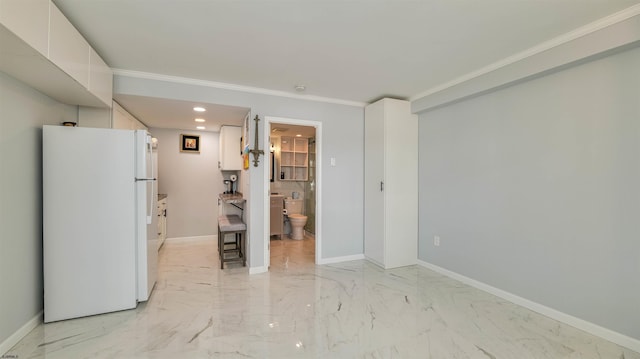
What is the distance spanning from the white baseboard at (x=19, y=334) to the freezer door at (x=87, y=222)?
88mm

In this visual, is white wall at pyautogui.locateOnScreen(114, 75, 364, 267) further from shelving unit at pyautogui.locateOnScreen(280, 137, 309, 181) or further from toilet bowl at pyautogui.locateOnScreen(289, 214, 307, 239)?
shelving unit at pyautogui.locateOnScreen(280, 137, 309, 181)

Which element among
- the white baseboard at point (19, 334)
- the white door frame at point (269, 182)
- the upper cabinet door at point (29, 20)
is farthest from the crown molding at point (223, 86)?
the white baseboard at point (19, 334)

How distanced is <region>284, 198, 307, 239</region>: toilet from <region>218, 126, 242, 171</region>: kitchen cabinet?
1528mm

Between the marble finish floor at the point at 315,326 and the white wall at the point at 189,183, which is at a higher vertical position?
the white wall at the point at 189,183

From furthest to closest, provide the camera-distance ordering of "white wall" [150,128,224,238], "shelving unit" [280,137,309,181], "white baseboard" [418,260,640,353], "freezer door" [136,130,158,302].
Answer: "shelving unit" [280,137,309,181]
"white wall" [150,128,224,238]
"freezer door" [136,130,158,302]
"white baseboard" [418,260,640,353]

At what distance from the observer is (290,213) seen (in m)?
5.73

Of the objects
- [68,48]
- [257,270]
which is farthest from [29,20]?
[257,270]

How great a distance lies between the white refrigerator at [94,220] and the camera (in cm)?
221

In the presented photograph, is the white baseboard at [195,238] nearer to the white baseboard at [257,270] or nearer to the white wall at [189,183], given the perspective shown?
the white wall at [189,183]

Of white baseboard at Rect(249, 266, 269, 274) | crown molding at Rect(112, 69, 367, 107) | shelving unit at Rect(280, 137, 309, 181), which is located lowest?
white baseboard at Rect(249, 266, 269, 274)

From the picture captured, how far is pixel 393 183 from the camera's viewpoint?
12.0 ft

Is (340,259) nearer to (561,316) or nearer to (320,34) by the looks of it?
(561,316)

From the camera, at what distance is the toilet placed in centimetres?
532

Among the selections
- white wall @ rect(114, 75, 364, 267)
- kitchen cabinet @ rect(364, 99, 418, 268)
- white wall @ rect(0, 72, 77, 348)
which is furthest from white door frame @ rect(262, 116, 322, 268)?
white wall @ rect(0, 72, 77, 348)
